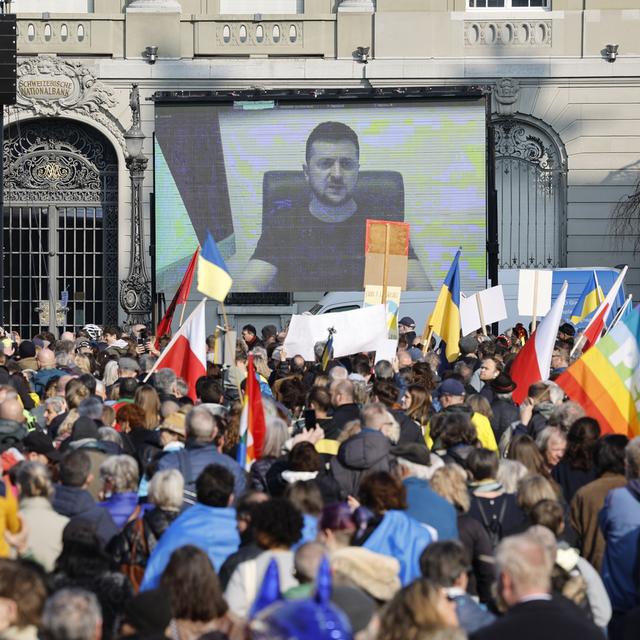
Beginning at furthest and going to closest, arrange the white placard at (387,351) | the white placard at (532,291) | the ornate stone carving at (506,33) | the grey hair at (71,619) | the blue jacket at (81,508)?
1. the ornate stone carving at (506,33)
2. the white placard at (532,291)
3. the white placard at (387,351)
4. the blue jacket at (81,508)
5. the grey hair at (71,619)

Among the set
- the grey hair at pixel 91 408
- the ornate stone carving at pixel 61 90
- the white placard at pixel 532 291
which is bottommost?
the grey hair at pixel 91 408

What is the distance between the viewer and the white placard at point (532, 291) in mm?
17047

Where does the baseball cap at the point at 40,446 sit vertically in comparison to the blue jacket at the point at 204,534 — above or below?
above

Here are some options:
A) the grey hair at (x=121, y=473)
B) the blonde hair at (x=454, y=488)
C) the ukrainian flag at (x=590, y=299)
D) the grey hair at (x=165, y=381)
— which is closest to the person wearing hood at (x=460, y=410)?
the blonde hair at (x=454, y=488)

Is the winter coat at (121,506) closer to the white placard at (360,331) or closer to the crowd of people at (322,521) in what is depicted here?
the crowd of people at (322,521)

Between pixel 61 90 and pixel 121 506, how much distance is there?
2059 cm

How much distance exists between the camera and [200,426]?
865 cm

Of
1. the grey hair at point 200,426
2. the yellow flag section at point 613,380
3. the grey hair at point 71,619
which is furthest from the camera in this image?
the yellow flag section at point 613,380

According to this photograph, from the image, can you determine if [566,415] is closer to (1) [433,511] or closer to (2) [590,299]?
(1) [433,511]

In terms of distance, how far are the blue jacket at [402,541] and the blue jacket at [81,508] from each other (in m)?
1.44

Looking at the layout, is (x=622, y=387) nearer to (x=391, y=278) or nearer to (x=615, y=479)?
(x=615, y=479)

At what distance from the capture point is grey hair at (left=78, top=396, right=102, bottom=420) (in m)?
9.95

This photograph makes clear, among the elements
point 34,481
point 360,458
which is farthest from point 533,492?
point 34,481

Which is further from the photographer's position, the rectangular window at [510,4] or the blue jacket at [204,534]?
the rectangular window at [510,4]
